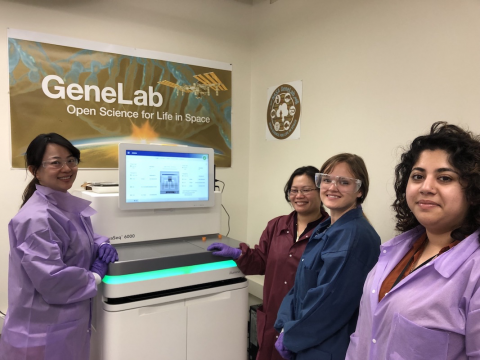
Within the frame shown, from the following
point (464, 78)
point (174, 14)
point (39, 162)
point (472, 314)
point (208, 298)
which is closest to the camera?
point (472, 314)

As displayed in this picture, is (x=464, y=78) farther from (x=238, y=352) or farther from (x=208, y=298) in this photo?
(x=238, y=352)

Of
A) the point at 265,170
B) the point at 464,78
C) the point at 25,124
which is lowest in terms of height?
the point at 265,170

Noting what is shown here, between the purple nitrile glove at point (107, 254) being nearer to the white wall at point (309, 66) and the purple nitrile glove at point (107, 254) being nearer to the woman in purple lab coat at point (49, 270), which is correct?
the woman in purple lab coat at point (49, 270)

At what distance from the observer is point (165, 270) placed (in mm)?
1762

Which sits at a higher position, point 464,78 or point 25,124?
point 464,78

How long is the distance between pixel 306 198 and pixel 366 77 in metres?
0.97

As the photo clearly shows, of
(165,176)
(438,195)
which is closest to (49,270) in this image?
(165,176)

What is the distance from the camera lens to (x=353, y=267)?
4.35 feet

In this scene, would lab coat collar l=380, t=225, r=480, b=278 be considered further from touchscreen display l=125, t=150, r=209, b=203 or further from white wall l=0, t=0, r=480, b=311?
touchscreen display l=125, t=150, r=209, b=203

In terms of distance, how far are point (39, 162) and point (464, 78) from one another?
2009mm

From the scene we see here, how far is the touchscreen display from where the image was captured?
190 centimetres

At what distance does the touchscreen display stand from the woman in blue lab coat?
85 centimetres

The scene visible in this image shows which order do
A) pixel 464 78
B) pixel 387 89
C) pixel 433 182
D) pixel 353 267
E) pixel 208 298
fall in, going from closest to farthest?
1. pixel 433 182
2. pixel 353 267
3. pixel 464 78
4. pixel 208 298
5. pixel 387 89

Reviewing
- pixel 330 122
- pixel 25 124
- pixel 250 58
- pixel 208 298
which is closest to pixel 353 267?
pixel 208 298
